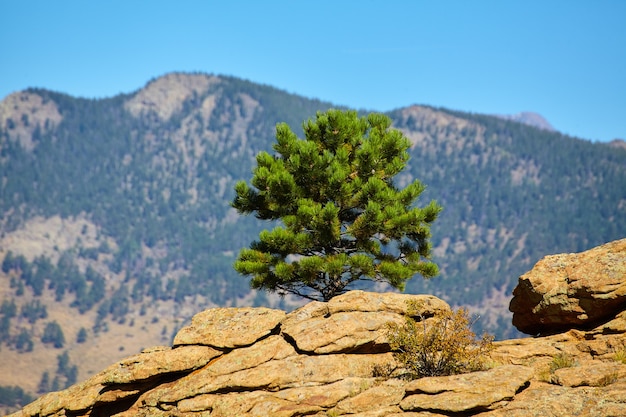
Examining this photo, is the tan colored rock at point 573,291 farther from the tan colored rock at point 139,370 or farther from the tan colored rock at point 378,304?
the tan colored rock at point 139,370

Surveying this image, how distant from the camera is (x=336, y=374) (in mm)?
25609

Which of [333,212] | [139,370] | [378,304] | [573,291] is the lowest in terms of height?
[573,291]

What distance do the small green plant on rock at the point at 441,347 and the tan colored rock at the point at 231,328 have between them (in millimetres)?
4629

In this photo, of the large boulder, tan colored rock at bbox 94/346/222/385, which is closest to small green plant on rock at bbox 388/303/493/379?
the large boulder

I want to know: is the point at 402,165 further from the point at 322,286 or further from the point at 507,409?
the point at 507,409

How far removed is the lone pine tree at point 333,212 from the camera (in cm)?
3578

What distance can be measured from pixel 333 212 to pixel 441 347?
1134 cm

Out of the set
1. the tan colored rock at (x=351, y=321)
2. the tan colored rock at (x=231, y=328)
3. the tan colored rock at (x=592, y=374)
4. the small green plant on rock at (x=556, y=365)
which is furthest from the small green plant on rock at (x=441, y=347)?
the tan colored rock at (x=231, y=328)

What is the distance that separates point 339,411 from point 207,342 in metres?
6.38

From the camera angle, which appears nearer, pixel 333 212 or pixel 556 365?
pixel 556 365

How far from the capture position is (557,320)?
2791 cm

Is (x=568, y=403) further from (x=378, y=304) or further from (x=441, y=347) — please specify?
(x=378, y=304)

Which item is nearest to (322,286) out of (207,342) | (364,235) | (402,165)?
(364,235)

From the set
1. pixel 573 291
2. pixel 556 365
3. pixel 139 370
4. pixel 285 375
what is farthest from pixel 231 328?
pixel 573 291
